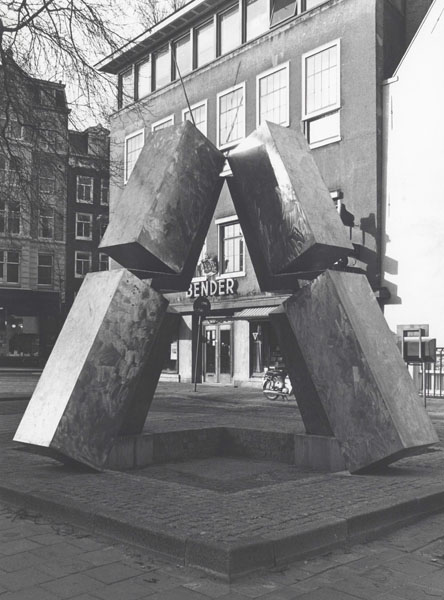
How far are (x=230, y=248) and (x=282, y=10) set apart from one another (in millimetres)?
8300

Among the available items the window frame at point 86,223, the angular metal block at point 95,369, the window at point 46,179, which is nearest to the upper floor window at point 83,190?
the window frame at point 86,223

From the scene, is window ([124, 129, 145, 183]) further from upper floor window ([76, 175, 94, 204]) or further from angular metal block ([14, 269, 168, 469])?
angular metal block ([14, 269, 168, 469])

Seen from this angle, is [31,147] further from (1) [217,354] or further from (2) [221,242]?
(1) [217,354]

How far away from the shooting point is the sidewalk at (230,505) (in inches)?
160

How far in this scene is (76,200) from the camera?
48.4 m

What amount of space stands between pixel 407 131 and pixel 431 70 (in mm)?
1738

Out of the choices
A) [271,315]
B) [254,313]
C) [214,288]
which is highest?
[214,288]

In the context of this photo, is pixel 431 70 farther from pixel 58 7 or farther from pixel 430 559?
pixel 430 559

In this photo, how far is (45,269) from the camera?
47.8 m

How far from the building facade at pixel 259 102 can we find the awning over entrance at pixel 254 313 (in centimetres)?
6

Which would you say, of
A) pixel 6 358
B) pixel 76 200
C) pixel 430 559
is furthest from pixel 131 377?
pixel 76 200

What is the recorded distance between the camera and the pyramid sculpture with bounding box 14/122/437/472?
245 inches

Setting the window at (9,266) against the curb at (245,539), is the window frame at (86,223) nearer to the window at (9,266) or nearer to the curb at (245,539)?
the window at (9,266)

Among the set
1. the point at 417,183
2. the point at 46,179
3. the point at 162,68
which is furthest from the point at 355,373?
the point at 162,68
